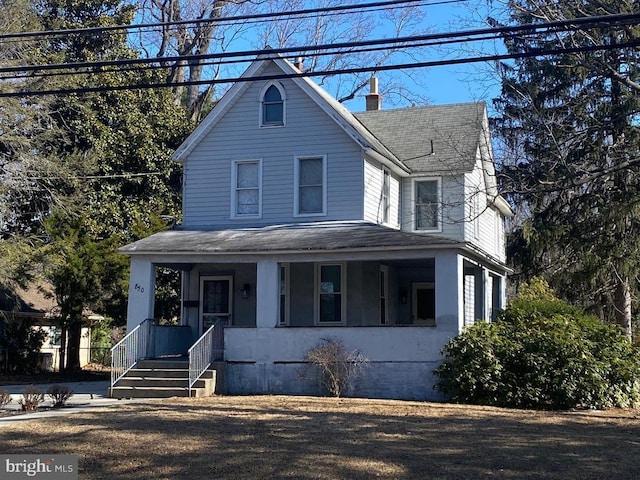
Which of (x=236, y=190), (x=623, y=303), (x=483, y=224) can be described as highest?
(x=236, y=190)

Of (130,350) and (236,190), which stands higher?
(236,190)

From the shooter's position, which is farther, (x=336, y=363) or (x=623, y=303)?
(x=623, y=303)

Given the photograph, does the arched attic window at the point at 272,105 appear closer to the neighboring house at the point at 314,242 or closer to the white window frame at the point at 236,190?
the neighboring house at the point at 314,242

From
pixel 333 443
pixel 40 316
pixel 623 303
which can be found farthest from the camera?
pixel 40 316

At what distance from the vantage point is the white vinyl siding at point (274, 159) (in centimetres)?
2242

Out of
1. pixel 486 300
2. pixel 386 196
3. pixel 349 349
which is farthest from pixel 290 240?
pixel 486 300

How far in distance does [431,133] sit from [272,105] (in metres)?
5.97

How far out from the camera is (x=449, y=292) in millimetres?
19016

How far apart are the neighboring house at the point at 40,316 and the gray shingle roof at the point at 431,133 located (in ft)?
41.9

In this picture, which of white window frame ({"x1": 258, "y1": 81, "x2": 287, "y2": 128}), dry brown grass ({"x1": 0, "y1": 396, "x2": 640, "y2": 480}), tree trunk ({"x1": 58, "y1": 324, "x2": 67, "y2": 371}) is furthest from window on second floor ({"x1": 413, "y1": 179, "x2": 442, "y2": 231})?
→ tree trunk ({"x1": 58, "y1": 324, "x2": 67, "y2": 371})

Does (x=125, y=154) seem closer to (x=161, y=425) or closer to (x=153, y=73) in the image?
(x=153, y=73)

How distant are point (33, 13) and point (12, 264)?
11467mm

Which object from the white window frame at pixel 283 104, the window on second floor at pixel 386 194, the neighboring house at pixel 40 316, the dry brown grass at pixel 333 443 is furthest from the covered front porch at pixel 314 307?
the neighboring house at pixel 40 316

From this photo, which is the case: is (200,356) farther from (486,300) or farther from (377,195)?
(486,300)
